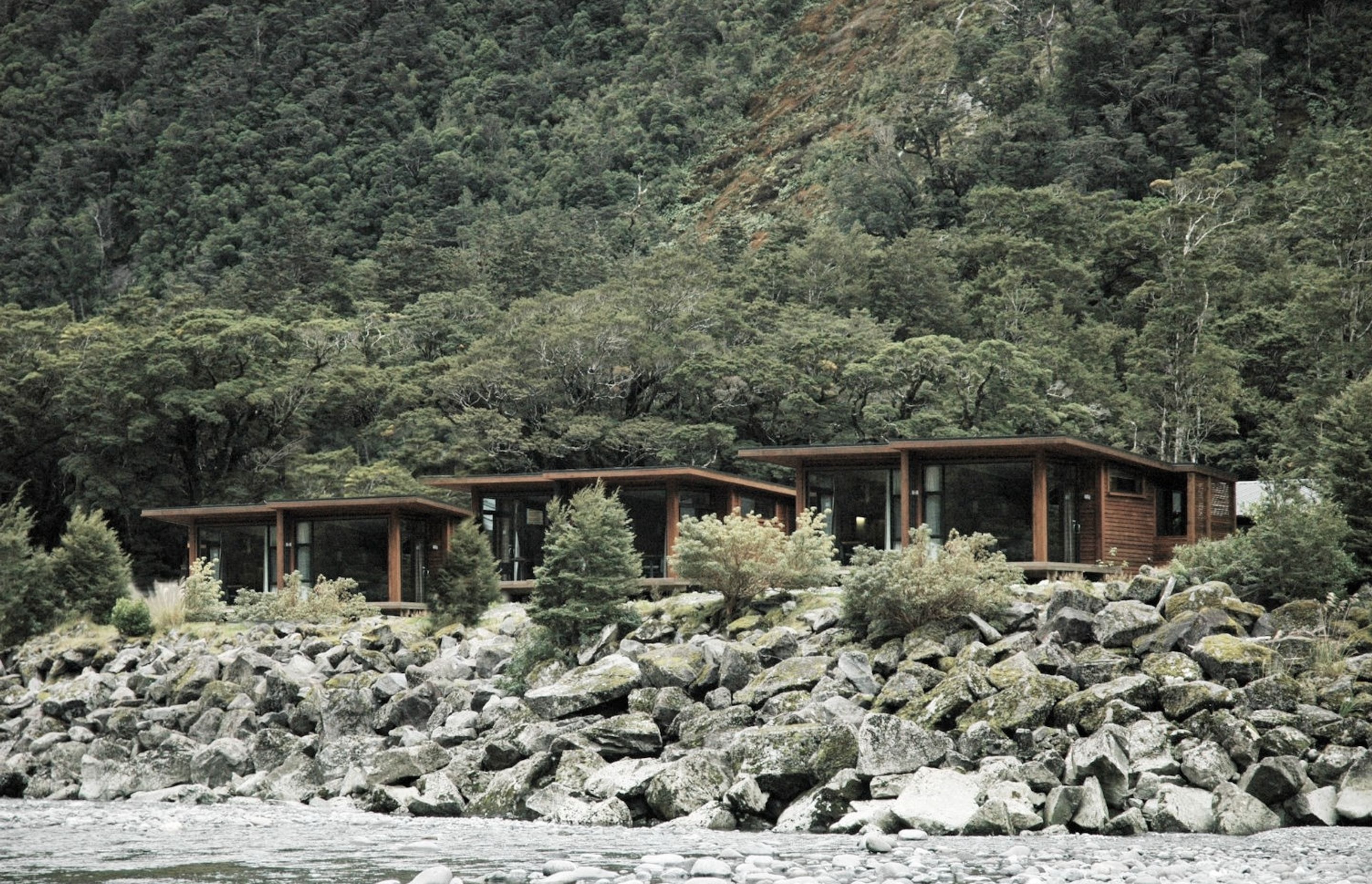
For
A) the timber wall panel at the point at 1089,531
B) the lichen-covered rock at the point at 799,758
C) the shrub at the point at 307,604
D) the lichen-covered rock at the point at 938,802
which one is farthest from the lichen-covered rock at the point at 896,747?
the shrub at the point at 307,604

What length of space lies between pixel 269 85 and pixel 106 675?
92.9 metres

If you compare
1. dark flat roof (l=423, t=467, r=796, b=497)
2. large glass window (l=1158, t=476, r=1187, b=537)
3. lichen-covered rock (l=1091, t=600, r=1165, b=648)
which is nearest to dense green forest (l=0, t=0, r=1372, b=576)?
large glass window (l=1158, t=476, r=1187, b=537)

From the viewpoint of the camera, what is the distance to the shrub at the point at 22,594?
1119 inches

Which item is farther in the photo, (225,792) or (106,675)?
(106,675)

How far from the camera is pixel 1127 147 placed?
6366cm

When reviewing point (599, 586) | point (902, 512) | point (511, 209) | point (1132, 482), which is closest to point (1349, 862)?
point (599, 586)

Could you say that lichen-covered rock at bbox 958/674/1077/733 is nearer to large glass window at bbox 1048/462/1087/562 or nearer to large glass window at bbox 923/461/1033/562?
large glass window at bbox 923/461/1033/562

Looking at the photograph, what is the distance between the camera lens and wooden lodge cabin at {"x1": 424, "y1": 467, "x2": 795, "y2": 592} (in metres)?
30.8

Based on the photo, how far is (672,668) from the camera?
61.0ft

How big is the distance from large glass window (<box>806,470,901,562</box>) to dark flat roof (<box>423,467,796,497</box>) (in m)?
2.82

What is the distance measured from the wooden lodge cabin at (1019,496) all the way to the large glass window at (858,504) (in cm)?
2

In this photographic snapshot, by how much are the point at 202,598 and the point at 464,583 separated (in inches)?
254

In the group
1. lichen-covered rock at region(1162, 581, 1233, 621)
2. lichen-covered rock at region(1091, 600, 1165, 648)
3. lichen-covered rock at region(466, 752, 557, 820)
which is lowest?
lichen-covered rock at region(466, 752, 557, 820)

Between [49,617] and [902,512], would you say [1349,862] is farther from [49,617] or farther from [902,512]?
[49,617]
